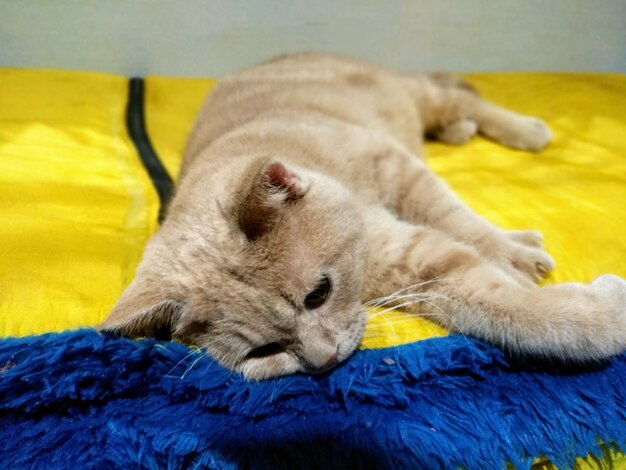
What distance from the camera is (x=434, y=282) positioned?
1.00m

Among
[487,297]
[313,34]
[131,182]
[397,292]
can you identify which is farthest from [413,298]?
[313,34]

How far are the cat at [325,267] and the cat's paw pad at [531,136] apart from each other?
2.02 feet

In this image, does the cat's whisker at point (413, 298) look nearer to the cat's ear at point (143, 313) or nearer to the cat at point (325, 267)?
the cat at point (325, 267)

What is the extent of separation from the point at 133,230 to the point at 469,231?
0.85 metres

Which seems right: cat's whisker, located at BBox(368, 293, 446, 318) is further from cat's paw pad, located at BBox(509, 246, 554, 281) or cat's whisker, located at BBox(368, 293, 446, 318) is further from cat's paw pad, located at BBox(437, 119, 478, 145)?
cat's paw pad, located at BBox(437, 119, 478, 145)

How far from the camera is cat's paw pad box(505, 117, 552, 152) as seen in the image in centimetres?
167

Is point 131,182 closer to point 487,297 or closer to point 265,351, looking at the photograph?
point 265,351

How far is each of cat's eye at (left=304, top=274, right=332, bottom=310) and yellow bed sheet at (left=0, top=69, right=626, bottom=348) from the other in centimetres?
13

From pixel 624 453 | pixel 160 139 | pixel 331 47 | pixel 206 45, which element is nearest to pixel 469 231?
pixel 624 453

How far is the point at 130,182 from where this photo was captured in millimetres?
1482

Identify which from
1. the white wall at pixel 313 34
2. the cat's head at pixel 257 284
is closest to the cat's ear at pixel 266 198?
the cat's head at pixel 257 284

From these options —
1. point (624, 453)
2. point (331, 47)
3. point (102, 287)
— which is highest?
point (331, 47)

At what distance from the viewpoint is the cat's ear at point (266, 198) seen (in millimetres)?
825

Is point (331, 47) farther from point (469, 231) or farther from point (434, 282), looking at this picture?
point (434, 282)
